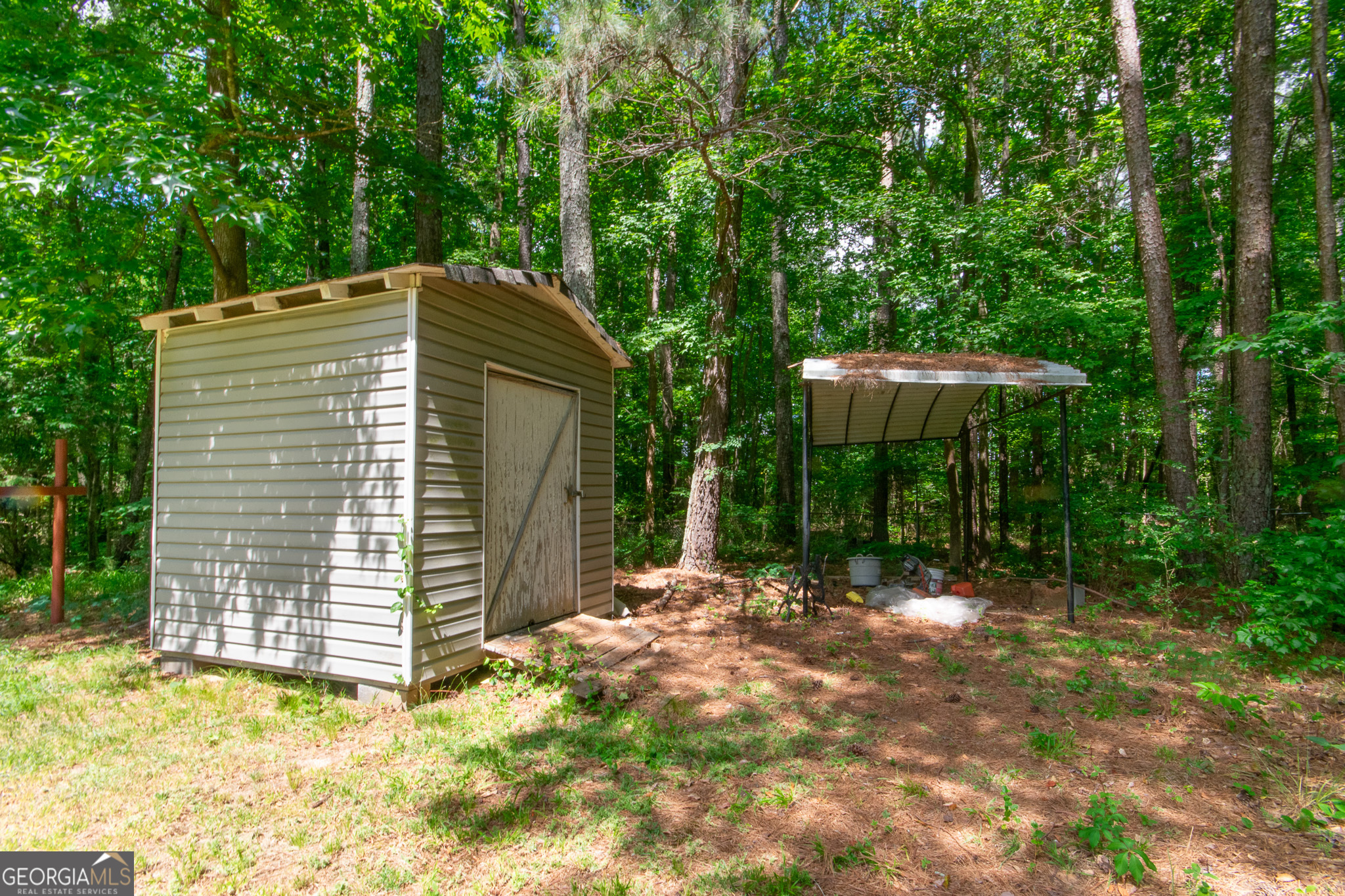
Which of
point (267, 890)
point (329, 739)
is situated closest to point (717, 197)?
point (329, 739)

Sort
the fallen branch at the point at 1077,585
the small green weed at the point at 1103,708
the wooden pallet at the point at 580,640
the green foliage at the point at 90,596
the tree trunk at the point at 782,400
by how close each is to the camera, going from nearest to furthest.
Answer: the small green weed at the point at 1103,708 → the wooden pallet at the point at 580,640 → the fallen branch at the point at 1077,585 → the green foliage at the point at 90,596 → the tree trunk at the point at 782,400

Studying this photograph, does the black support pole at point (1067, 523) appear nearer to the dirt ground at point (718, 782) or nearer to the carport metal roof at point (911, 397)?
the carport metal roof at point (911, 397)

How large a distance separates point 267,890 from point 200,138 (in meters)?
6.32

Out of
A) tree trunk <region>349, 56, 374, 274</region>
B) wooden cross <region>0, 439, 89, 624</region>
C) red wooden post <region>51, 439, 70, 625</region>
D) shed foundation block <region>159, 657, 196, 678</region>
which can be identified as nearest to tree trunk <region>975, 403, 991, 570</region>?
tree trunk <region>349, 56, 374, 274</region>

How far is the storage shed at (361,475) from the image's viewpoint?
406cm

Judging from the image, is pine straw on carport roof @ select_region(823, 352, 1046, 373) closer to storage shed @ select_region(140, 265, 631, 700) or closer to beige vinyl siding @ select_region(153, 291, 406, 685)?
storage shed @ select_region(140, 265, 631, 700)

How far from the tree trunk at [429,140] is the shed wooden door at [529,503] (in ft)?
11.1

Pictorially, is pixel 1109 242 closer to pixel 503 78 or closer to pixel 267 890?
pixel 503 78

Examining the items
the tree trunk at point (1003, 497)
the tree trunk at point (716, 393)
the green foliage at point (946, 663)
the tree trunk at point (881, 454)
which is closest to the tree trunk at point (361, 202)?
the tree trunk at point (716, 393)

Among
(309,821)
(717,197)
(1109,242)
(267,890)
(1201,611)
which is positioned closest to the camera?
(267,890)

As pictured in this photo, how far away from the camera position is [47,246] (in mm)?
6750

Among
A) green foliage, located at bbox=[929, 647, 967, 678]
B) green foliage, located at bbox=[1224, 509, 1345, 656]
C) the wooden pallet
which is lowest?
green foliage, located at bbox=[929, 647, 967, 678]

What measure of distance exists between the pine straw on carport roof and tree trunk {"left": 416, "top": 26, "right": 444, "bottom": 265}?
5.31 m

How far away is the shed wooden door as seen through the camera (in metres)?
4.75
